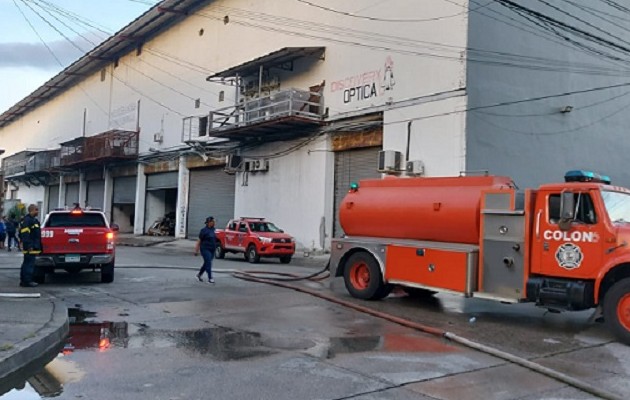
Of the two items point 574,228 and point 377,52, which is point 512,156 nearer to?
point 377,52

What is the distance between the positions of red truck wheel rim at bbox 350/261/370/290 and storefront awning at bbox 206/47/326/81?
15.8m

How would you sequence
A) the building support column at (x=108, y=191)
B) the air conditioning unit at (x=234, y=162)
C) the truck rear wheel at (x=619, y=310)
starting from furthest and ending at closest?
the building support column at (x=108, y=191) → the air conditioning unit at (x=234, y=162) → the truck rear wheel at (x=619, y=310)

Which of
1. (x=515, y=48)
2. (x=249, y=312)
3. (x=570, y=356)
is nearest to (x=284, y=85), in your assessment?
(x=515, y=48)

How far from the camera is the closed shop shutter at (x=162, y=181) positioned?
39.1 meters

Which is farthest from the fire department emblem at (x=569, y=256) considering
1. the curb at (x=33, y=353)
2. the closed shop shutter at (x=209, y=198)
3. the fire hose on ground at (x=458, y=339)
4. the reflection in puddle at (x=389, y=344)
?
the closed shop shutter at (x=209, y=198)

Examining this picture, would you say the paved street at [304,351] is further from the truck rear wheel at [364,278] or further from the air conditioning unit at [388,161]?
the air conditioning unit at [388,161]

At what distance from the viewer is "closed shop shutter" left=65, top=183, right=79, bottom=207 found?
54781mm

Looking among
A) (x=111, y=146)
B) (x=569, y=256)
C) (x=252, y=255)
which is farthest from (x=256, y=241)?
(x=111, y=146)

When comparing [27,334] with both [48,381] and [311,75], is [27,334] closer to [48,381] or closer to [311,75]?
[48,381]

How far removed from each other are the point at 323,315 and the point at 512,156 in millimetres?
13629

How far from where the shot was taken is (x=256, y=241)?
23.1 meters

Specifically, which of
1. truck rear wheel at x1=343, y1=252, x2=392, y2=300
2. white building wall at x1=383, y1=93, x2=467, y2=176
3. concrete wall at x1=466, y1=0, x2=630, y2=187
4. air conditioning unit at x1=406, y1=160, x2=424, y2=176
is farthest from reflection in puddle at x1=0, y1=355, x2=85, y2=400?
air conditioning unit at x1=406, y1=160, x2=424, y2=176

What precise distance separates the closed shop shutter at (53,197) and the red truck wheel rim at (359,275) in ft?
176

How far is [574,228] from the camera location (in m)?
9.45
